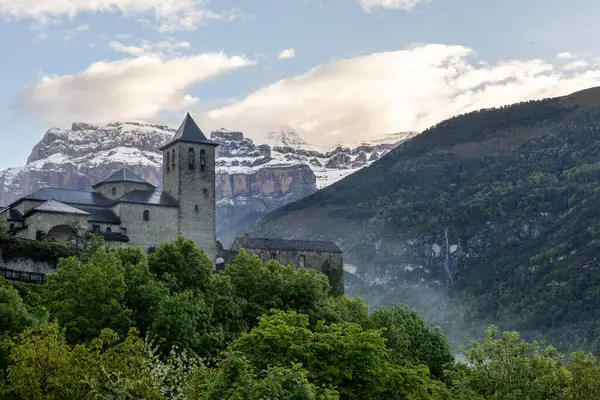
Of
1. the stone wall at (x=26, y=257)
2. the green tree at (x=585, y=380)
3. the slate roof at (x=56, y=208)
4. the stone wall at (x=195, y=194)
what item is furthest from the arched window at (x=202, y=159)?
the green tree at (x=585, y=380)

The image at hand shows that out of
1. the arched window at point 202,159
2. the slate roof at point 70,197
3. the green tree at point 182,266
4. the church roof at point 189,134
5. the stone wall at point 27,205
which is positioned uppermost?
the church roof at point 189,134

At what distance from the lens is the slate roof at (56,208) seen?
275 feet

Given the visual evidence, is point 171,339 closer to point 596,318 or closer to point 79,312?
point 79,312

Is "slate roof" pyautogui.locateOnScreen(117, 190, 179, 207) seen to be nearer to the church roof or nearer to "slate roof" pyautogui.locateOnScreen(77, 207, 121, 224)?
"slate roof" pyautogui.locateOnScreen(77, 207, 121, 224)

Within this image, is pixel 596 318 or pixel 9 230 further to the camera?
pixel 596 318

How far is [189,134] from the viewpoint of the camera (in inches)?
→ 3952

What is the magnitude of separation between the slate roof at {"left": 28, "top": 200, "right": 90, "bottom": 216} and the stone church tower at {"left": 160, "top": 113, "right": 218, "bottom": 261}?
474 inches

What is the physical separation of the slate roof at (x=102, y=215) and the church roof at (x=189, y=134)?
1256cm

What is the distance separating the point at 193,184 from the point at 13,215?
65.5ft

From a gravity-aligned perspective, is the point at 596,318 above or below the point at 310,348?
below

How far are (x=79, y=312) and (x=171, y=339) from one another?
5.55 meters

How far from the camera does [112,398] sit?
95.6 ft

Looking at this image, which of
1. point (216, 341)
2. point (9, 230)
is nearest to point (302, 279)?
point (216, 341)

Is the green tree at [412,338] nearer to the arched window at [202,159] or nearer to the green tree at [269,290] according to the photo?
the green tree at [269,290]
